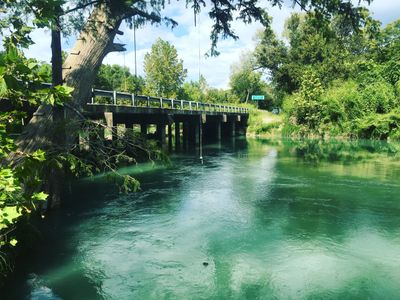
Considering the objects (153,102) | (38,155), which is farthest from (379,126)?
(38,155)

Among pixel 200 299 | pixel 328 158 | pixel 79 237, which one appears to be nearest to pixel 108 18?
pixel 79 237

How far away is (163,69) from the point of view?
58219mm

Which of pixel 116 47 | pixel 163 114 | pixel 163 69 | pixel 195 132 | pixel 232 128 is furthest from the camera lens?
pixel 163 69

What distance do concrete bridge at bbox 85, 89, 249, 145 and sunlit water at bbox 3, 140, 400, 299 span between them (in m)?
3.04

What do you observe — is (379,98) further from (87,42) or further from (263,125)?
(87,42)

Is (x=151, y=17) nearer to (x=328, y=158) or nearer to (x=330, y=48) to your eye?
(x=328, y=158)

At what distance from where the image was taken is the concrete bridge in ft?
57.1

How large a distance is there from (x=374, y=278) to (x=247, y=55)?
202ft

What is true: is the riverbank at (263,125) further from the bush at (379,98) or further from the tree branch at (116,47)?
the tree branch at (116,47)

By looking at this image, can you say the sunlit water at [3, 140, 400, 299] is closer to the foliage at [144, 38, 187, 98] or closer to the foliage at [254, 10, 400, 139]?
the foliage at [254, 10, 400, 139]

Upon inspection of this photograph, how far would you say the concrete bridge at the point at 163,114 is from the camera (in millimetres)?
17391

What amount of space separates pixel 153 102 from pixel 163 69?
19.9 meters

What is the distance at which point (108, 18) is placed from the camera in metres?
9.27

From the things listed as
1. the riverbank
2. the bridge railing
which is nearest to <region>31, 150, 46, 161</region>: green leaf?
the bridge railing
